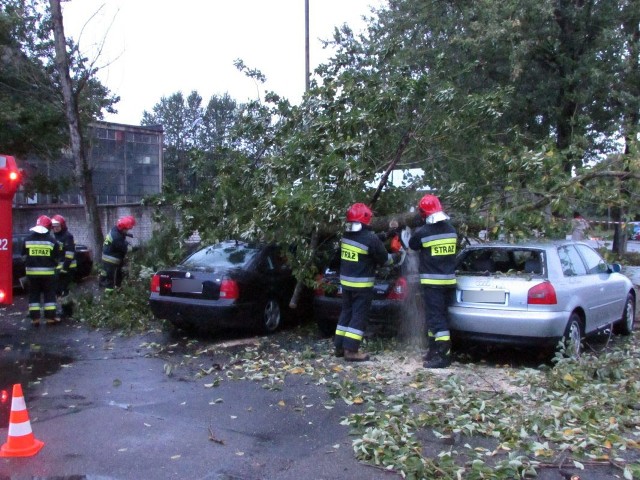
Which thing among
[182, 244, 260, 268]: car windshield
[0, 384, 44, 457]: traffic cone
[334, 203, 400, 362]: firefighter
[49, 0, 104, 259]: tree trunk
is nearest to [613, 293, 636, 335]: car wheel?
[334, 203, 400, 362]: firefighter

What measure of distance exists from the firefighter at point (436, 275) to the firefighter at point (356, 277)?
509 mm

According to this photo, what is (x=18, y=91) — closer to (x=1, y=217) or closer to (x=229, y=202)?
(x=229, y=202)

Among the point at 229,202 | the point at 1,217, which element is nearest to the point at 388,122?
the point at 229,202

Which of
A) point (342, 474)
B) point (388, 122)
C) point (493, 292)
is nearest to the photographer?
point (342, 474)

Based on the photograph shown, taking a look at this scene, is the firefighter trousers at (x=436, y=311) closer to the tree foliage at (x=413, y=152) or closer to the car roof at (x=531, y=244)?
the car roof at (x=531, y=244)

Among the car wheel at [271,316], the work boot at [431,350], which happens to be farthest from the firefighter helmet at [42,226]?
the work boot at [431,350]

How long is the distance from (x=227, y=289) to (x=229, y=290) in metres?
0.03

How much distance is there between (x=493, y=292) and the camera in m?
7.22

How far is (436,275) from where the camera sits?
7336mm

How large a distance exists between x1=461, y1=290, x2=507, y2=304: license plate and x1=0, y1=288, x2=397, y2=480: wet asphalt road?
1.97 m

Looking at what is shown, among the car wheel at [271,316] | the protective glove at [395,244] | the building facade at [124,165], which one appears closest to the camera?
the protective glove at [395,244]

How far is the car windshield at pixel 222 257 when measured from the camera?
9289mm

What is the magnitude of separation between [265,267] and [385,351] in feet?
7.48

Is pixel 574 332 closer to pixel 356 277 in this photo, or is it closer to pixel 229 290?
pixel 356 277
